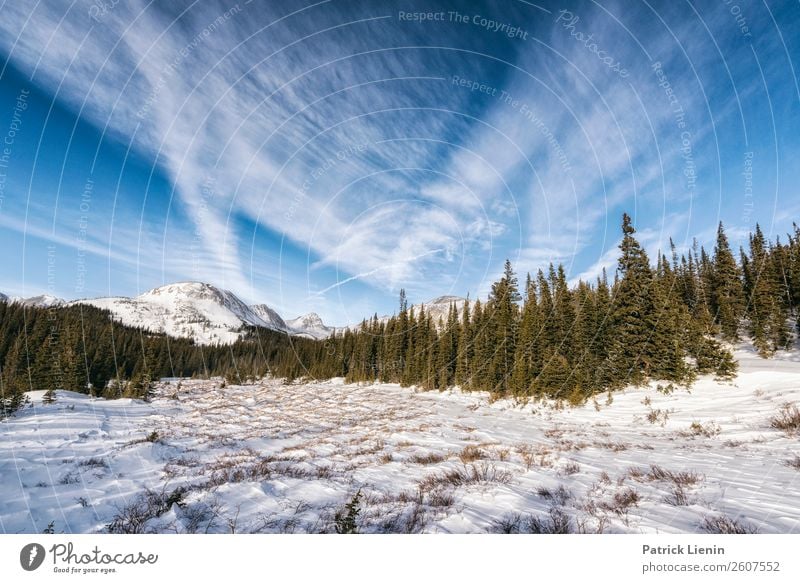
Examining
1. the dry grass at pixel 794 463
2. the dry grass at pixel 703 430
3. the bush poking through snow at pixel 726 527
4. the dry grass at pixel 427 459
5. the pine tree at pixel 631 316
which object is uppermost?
the pine tree at pixel 631 316

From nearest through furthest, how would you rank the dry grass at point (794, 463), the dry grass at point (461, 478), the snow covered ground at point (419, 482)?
the snow covered ground at point (419, 482), the dry grass at point (461, 478), the dry grass at point (794, 463)

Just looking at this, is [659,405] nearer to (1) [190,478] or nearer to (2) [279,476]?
(2) [279,476]

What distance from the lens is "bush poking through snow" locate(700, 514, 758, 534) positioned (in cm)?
348

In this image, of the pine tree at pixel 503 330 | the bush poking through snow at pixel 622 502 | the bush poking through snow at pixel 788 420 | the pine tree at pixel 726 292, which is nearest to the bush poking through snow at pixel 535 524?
the bush poking through snow at pixel 622 502

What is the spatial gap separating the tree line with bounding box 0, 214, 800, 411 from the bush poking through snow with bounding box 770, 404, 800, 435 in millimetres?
9787

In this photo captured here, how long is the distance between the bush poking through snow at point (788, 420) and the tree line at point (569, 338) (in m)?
9.79

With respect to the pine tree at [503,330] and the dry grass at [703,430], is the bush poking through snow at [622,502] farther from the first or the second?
the pine tree at [503,330]
